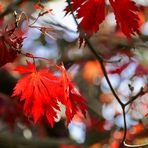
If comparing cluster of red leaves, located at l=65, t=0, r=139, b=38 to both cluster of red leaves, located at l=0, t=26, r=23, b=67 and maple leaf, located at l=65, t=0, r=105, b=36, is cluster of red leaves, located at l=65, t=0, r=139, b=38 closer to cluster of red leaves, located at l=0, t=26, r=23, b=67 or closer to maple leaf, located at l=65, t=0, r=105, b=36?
maple leaf, located at l=65, t=0, r=105, b=36

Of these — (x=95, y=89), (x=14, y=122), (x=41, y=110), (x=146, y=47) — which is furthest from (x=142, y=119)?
(x=95, y=89)

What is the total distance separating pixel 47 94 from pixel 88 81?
2018mm

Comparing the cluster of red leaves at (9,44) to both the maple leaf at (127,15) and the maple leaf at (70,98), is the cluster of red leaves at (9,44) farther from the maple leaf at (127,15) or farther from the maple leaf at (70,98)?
the maple leaf at (127,15)

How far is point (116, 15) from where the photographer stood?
49.6 inches

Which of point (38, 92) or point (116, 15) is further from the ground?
point (116, 15)

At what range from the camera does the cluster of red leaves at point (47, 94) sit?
4.19ft

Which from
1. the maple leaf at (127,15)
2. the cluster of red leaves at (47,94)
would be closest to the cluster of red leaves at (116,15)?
the maple leaf at (127,15)

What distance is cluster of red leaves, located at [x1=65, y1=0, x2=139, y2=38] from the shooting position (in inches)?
49.0

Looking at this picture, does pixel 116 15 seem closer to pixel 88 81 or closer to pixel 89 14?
pixel 89 14

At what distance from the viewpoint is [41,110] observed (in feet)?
4.26

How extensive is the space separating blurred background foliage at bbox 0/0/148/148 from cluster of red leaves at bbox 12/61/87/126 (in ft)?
0.42

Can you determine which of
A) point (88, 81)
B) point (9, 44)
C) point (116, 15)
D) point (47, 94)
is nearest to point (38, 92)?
point (47, 94)

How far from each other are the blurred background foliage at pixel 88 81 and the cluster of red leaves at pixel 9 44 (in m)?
0.03

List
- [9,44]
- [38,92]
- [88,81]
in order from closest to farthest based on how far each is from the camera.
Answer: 1. [9,44]
2. [38,92]
3. [88,81]
